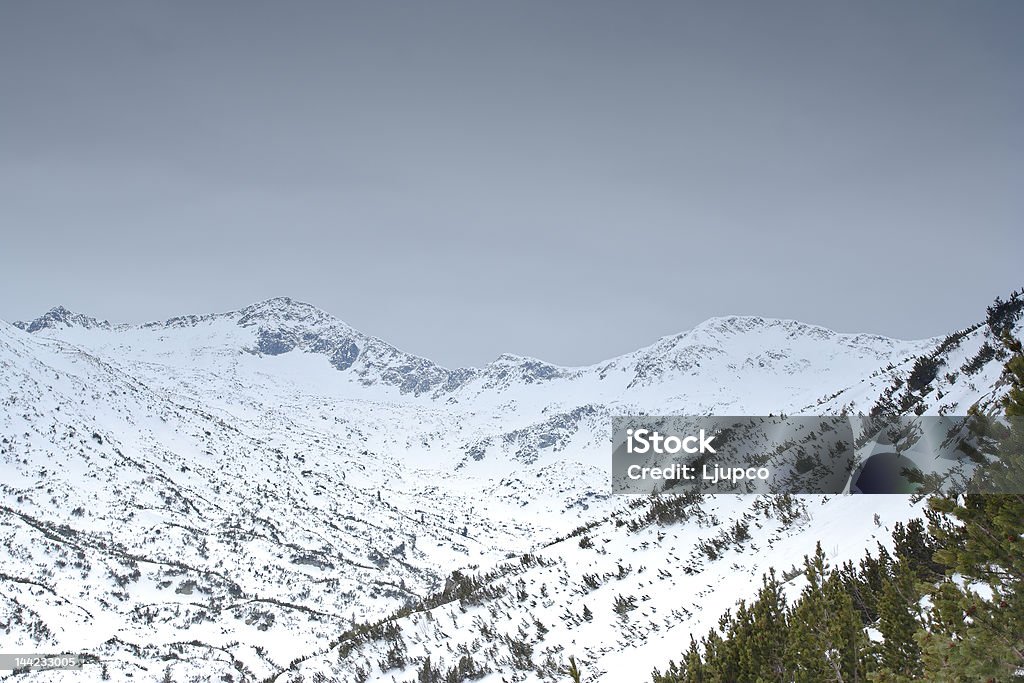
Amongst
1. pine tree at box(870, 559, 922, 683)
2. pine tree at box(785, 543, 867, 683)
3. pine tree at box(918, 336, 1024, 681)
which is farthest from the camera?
pine tree at box(785, 543, 867, 683)

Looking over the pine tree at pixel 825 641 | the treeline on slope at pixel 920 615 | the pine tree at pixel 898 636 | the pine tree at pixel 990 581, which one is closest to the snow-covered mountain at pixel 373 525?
the treeline on slope at pixel 920 615

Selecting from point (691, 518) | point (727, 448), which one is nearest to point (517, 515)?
point (727, 448)

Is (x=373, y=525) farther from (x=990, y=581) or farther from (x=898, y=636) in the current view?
(x=990, y=581)

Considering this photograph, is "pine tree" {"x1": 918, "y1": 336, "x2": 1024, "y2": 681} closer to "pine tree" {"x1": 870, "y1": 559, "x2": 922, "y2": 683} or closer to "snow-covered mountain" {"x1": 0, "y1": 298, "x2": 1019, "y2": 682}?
"pine tree" {"x1": 870, "y1": 559, "x2": 922, "y2": 683}

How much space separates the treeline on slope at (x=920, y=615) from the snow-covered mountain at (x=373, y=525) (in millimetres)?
2627

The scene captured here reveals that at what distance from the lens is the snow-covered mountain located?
1198 centimetres

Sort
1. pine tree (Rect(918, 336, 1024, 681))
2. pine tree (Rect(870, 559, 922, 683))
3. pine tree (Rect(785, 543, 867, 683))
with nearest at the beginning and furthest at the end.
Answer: pine tree (Rect(918, 336, 1024, 681))
pine tree (Rect(870, 559, 922, 683))
pine tree (Rect(785, 543, 867, 683))

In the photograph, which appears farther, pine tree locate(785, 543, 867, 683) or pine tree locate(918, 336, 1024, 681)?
pine tree locate(785, 543, 867, 683)

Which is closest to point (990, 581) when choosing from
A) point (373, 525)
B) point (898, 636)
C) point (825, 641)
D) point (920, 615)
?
point (920, 615)

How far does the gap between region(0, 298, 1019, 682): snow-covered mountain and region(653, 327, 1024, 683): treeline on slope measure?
8.62 feet

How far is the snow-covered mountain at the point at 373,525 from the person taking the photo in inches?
472

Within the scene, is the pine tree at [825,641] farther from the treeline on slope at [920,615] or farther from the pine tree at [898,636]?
the pine tree at [898,636]

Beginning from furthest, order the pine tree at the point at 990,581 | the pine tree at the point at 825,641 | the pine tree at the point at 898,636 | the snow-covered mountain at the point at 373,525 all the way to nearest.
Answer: the snow-covered mountain at the point at 373,525, the pine tree at the point at 825,641, the pine tree at the point at 898,636, the pine tree at the point at 990,581

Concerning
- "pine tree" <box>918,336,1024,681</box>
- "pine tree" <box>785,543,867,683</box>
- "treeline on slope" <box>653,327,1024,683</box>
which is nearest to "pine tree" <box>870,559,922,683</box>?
"treeline on slope" <box>653,327,1024,683</box>
